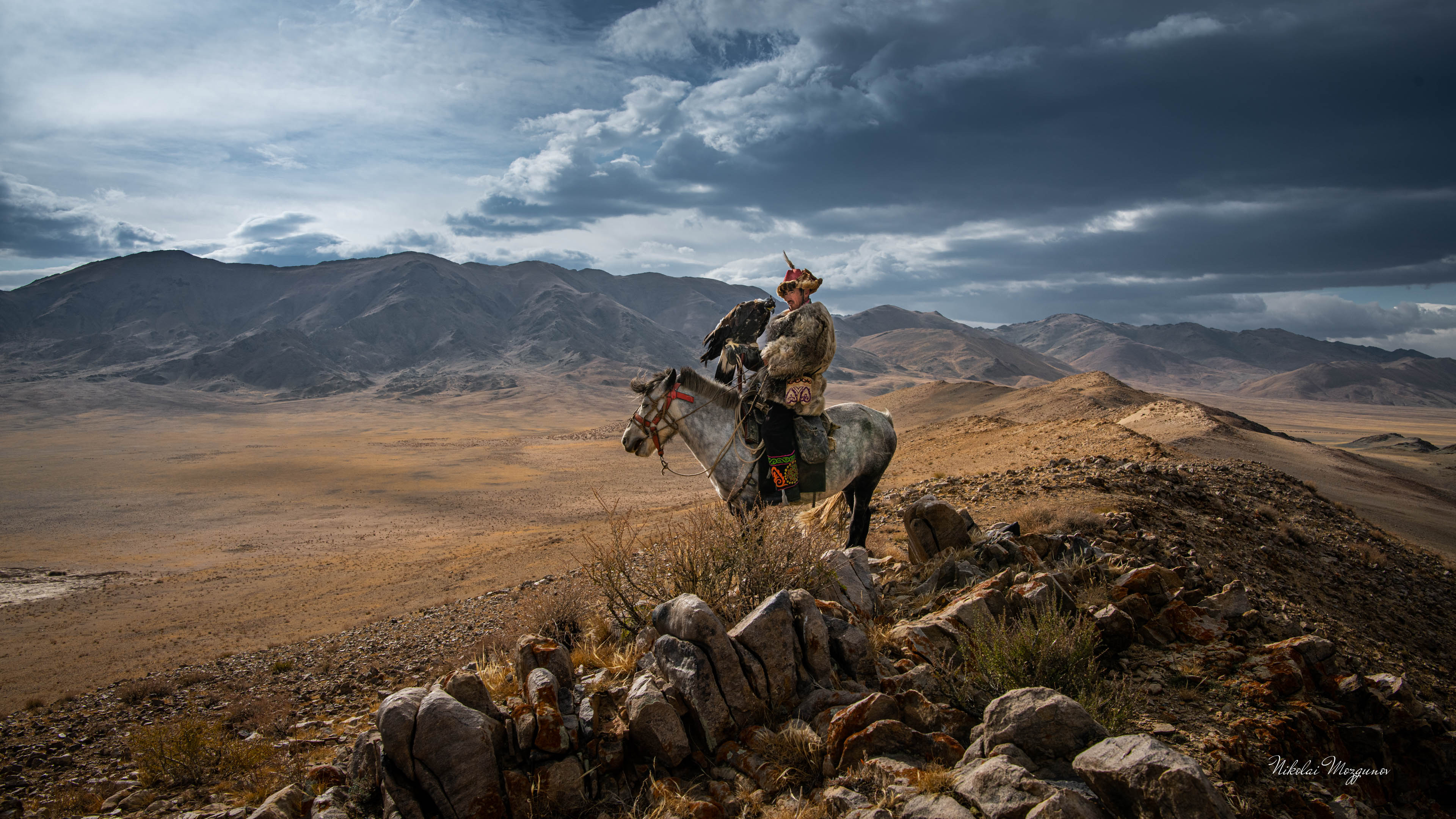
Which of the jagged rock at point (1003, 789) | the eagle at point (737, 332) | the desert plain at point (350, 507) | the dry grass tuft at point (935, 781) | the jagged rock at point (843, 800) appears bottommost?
the desert plain at point (350, 507)

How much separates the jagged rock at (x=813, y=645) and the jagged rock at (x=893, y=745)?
0.69m

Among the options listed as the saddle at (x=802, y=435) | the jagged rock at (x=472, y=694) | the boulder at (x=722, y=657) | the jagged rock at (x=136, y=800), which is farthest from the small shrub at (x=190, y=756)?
the saddle at (x=802, y=435)

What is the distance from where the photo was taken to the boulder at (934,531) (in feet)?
22.9

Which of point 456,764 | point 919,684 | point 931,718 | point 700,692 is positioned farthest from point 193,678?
point 931,718

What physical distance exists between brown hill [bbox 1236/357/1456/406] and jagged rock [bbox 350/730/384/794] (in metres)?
187

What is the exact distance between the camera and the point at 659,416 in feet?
24.0

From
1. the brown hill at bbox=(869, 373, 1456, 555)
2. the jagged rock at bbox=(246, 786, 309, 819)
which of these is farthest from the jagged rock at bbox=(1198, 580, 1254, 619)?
the brown hill at bbox=(869, 373, 1456, 555)

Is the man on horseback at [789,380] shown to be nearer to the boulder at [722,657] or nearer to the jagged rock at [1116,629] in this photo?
the boulder at [722,657]

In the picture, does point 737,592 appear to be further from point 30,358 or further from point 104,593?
point 30,358

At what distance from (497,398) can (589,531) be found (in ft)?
246

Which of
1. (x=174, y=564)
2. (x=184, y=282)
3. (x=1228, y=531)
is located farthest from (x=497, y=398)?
(x=184, y=282)

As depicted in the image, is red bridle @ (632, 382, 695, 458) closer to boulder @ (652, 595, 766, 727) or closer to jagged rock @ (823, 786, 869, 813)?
boulder @ (652, 595, 766, 727)

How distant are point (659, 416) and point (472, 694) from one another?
12.0 feet

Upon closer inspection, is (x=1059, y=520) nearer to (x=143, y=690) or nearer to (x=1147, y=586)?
(x=1147, y=586)
